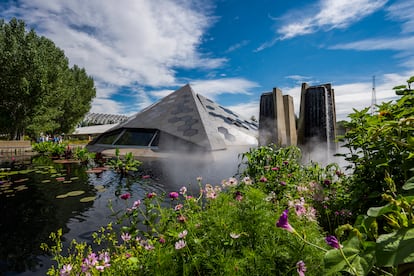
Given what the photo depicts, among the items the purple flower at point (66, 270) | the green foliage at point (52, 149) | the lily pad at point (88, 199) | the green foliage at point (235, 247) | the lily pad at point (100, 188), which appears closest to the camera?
the green foliage at point (235, 247)

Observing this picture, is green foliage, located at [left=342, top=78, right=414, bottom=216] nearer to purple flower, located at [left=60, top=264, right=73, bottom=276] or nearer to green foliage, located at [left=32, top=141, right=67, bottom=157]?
purple flower, located at [left=60, top=264, right=73, bottom=276]

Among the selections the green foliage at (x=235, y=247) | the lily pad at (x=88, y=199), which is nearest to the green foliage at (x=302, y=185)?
the green foliage at (x=235, y=247)

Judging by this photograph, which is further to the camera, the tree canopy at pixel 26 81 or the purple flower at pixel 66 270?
the tree canopy at pixel 26 81

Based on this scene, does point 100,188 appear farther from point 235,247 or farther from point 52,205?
point 235,247

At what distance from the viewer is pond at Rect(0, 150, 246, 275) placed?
289 centimetres

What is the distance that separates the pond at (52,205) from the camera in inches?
114

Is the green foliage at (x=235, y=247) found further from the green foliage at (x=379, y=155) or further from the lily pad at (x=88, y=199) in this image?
the lily pad at (x=88, y=199)

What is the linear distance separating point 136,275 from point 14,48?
24.1 metres

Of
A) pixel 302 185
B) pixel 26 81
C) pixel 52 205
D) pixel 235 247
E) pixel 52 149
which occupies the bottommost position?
pixel 52 205

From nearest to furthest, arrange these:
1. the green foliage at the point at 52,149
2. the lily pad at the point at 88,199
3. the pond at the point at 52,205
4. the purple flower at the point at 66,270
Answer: the purple flower at the point at 66,270 → the pond at the point at 52,205 → the lily pad at the point at 88,199 → the green foliage at the point at 52,149

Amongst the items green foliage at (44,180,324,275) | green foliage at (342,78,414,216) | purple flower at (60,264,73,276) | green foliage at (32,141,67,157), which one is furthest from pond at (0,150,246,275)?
green foliage at (32,141,67,157)

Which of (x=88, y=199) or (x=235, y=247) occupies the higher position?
(x=235, y=247)

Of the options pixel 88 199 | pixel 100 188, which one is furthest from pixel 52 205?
pixel 100 188

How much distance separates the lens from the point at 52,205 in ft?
15.0
